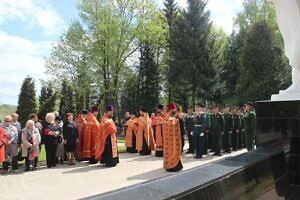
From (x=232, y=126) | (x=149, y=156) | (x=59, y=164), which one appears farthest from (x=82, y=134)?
(x=232, y=126)

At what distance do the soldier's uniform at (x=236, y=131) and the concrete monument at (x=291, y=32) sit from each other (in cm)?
1021

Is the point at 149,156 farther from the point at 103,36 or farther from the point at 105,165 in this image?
the point at 103,36

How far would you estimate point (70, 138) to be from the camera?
12656mm

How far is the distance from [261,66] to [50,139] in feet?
78.8

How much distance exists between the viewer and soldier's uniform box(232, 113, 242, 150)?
15.6 meters

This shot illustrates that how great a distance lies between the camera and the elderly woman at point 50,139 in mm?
12086

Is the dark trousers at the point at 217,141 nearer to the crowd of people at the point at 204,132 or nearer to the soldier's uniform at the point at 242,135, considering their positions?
the crowd of people at the point at 204,132

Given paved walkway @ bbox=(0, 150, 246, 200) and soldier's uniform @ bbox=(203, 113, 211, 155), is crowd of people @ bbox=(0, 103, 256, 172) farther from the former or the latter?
paved walkway @ bbox=(0, 150, 246, 200)

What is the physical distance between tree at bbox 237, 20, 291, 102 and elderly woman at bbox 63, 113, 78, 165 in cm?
2203

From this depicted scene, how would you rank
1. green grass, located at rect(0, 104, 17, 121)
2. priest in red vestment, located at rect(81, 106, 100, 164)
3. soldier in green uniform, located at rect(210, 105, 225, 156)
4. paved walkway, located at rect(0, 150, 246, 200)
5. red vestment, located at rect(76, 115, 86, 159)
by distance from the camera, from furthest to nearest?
green grass, located at rect(0, 104, 17, 121), soldier in green uniform, located at rect(210, 105, 225, 156), red vestment, located at rect(76, 115, 86, 159), priest in red vestment, located at rect(81, 106, 100, 164), paved walkway, located at rect(0, 150, 246, 200)

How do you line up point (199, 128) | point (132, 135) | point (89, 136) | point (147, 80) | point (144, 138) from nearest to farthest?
point (89, 136), point (199, 128), point (144, 138), point (132, 135), point (147, 80)

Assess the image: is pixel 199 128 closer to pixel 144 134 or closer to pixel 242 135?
pixel 144 134

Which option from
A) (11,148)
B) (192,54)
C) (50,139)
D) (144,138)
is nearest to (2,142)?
(11,148)

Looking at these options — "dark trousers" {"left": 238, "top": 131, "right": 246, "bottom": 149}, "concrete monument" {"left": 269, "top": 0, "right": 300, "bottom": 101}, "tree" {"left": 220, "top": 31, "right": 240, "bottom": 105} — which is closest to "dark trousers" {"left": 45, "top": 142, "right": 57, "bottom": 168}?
"dark trousers" {"left": 238, "top": 131, "right": 246, "bottom": 149}
